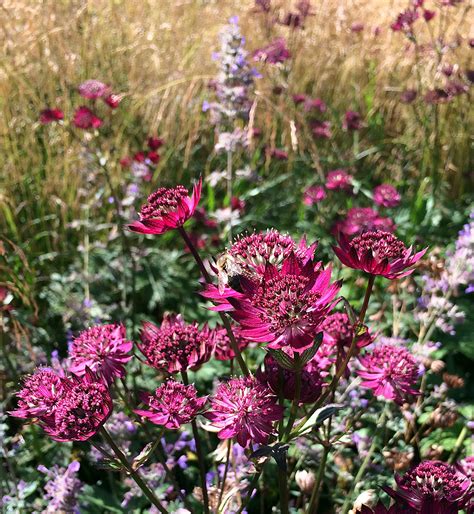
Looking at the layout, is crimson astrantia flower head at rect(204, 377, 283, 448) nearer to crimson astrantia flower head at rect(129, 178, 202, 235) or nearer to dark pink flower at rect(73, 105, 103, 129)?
crimson astrantia flower head at rect(129, 178, 202, 235)

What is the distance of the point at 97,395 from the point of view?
0.93 m

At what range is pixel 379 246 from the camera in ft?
3.04

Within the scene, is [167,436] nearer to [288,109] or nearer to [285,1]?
[288,109]

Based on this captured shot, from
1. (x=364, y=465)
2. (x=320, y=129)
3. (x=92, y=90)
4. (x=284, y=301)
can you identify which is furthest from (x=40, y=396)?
(x=320, y=129)

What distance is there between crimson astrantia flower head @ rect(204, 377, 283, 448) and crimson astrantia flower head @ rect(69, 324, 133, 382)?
199mm

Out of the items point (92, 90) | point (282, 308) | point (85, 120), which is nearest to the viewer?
point (282, 308)

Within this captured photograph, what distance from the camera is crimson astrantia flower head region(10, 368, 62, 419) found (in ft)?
3.18

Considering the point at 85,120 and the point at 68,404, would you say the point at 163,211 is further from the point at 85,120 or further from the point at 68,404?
the point at 85,120

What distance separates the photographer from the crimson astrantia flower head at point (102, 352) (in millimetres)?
1081

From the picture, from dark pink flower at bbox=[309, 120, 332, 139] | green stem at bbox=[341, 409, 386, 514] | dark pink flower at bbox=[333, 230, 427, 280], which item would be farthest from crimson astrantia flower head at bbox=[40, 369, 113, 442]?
dark pink flower at bbox=[309, 120, 332, 139]

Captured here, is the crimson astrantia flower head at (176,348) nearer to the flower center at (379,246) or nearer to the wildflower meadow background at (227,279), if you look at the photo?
the wildflower meadow background at (227,279)

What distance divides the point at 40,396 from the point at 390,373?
0.61 m

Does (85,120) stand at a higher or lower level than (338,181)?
higher

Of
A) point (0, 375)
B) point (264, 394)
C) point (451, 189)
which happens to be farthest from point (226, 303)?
point (451, 189)
